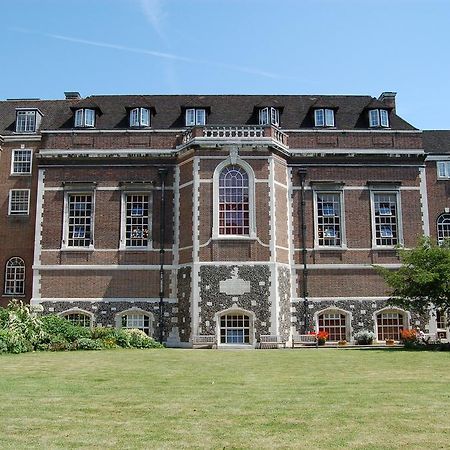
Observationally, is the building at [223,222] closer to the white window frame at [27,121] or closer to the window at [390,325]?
Answer: the window at [390,325]

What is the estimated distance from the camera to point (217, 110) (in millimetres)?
34281

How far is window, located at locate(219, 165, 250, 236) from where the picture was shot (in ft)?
93.4

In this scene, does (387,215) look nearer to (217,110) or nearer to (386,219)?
(386,219)

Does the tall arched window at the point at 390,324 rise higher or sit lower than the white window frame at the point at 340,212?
lower

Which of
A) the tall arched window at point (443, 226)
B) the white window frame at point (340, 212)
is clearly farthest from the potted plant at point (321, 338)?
the tall arched window at point (443, 226)

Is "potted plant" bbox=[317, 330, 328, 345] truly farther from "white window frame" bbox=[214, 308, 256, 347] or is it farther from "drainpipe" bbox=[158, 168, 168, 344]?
"drainpipe" bbox=[158, 168, 168, 344]

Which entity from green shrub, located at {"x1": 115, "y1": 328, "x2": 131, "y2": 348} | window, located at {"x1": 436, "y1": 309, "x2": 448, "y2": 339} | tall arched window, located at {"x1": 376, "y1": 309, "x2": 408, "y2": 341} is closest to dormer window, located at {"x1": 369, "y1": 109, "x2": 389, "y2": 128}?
tall arched window, located at {"x1": 376, "y1": 309, "x2": 408, "y2": 341}

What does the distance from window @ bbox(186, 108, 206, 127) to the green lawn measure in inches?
717

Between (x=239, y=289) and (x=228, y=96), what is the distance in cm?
1372

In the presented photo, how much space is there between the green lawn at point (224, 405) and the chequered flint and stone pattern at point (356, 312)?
12.4 metres

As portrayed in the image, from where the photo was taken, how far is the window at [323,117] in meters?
32.6

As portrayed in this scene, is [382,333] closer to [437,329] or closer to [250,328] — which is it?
[437,329]

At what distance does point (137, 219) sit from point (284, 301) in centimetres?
869

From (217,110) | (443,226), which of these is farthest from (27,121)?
(443,226)
